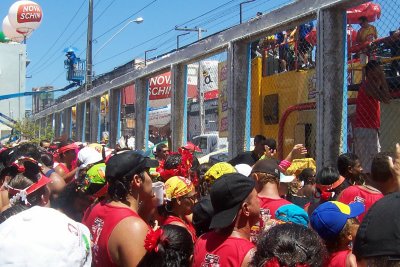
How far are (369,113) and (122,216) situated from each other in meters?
2.68

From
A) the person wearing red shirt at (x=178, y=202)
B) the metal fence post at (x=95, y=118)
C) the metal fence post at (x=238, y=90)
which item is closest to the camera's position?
the person wearing red shirt at (x=178, y=202)

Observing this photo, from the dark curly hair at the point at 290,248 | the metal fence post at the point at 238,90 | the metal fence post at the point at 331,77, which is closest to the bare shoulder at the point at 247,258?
the dark curly hair at the point at 290,248

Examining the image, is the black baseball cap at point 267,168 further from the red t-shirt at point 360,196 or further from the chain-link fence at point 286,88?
the chain-link fence at point 286,88

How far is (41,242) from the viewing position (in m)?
1.95

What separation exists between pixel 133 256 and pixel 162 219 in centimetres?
141

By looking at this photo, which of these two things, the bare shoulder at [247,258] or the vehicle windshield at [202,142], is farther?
the vehicle windshield at [202,142]

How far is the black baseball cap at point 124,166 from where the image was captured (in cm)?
375

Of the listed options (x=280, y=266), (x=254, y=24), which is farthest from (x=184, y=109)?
(x=280, y=266)

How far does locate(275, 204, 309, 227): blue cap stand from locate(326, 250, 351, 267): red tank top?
A: 54 centimetres

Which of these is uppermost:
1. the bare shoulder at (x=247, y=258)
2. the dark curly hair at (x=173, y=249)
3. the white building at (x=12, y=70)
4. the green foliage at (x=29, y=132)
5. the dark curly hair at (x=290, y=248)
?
the white building at (x=12, y=70)

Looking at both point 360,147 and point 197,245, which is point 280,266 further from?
point 360,147

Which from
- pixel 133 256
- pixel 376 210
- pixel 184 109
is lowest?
pixel 133 256

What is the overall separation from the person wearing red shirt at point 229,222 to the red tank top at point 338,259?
1.53 feet

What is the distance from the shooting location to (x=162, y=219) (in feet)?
15.3
